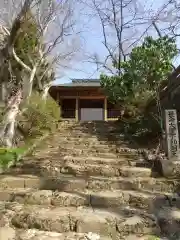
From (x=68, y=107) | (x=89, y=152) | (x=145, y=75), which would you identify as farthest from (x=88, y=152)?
(x=68, y=107)

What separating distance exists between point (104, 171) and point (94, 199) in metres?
1.49

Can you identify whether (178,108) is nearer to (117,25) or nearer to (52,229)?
(52,229)

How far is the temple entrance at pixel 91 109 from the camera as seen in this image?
2434 cm

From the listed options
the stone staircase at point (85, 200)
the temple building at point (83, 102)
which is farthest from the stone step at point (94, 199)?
the temple building at point (83, 102)

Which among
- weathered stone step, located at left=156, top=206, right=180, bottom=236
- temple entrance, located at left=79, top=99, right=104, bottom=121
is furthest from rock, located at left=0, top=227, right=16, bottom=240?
temple entrance, located at left=79, top=99, right=104, bottom=121

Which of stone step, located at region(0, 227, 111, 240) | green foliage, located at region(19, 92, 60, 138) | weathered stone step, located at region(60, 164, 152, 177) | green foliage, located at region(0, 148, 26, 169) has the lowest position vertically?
stone step, located at region(0, 227, 111, 240)

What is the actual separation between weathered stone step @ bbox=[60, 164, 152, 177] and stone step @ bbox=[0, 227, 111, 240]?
235 centimetres

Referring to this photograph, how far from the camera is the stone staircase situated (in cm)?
367

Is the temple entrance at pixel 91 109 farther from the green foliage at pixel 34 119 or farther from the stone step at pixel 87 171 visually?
the stone step at pixel 87 171

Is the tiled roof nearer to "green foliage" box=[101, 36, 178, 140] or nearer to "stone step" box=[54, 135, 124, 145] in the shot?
"green foliage" box=[101, 36, 178, 140]

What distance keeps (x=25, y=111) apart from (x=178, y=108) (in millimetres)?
5845

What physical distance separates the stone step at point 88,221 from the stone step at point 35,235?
8 centimetres

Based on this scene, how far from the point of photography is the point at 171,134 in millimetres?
6336

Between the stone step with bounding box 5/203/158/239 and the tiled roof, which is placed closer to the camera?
the stone step with bounding box 5/203/158/239
